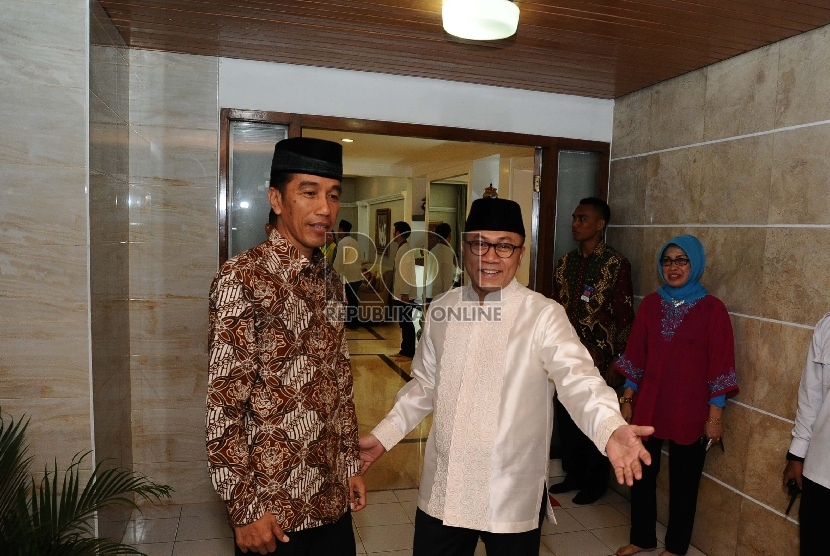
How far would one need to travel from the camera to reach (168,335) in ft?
10.6

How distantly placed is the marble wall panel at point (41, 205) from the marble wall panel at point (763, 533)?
3171 mm

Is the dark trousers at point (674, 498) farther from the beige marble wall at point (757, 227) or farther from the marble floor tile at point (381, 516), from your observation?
the marble floor tile at point (381, 516)

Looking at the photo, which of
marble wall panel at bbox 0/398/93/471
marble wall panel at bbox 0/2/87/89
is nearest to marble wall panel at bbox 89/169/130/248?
marble wall panel at bbox 0/2/87/89

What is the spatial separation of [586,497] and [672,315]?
1.36 m

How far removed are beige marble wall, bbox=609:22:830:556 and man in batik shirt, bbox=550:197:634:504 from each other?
379mm

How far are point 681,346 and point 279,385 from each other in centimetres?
207

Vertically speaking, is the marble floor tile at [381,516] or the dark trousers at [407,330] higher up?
the dark trousers at [407,330]

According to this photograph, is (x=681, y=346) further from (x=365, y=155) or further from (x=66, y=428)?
(x=365, y=155)

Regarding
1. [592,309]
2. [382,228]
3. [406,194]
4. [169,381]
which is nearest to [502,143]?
[592,309]

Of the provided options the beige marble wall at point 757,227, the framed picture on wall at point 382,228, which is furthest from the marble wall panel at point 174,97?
the framed picture on wall at point 382,228

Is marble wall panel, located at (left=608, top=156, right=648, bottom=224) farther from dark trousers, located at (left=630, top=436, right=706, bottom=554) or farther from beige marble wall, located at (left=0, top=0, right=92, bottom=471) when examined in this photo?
beige marble wall, located at (left=0, top=0, right=92, bottom=471)

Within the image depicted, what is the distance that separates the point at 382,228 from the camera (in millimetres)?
11125

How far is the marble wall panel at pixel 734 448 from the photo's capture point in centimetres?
281

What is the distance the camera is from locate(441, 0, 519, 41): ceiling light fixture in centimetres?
217
